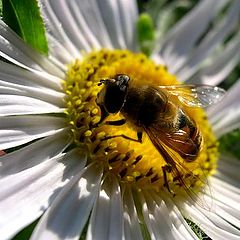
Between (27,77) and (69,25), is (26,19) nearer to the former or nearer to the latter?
(27,77)

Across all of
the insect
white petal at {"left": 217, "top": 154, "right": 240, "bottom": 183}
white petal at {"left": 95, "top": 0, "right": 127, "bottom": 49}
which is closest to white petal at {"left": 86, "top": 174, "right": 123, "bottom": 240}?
the insect

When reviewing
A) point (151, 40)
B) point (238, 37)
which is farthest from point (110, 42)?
point (238, 37)

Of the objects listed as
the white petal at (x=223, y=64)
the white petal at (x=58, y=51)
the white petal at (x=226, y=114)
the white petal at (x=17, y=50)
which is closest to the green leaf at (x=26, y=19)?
the white petal at (x=17, y=50)

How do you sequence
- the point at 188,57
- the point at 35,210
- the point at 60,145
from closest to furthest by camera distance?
the point at 35,210 < the point at 60,145 < the point at 188,57

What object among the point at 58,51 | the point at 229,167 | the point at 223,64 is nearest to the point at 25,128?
the point at 58,51

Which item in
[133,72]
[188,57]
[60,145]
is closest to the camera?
[60,145]

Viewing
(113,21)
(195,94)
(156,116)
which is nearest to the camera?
(156,116)

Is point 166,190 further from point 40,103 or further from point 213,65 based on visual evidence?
point 213,65

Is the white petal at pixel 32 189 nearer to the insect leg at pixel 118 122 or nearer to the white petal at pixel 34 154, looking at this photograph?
the white petal at pixel 34 154
